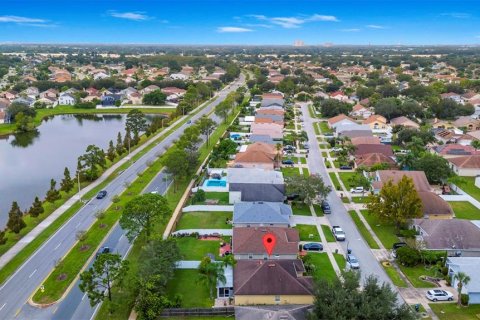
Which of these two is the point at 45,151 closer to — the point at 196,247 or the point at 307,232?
the point at 196,247

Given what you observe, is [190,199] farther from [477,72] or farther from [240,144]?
[477,72]

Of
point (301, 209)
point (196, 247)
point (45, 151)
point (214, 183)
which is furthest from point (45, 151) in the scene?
point (301, 209)

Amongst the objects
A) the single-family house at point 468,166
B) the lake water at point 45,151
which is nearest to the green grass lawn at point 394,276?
the single-family house at point 468,166

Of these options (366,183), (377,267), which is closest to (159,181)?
(366,183)

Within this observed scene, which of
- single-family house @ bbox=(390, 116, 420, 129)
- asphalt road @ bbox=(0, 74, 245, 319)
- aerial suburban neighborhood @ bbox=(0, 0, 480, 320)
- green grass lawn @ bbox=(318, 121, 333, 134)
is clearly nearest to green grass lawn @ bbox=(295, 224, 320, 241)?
aerial suburban neighborhood @ bbox=(0, 0, 480, 320)

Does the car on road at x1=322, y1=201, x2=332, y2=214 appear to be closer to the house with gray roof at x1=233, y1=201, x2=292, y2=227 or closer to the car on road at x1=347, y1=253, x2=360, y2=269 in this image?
the house with gray roof at x1=233, y1=201, x2=292, y2=227

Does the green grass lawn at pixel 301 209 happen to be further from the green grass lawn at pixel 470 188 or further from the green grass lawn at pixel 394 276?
the green grass lawn at pixel 470 188
